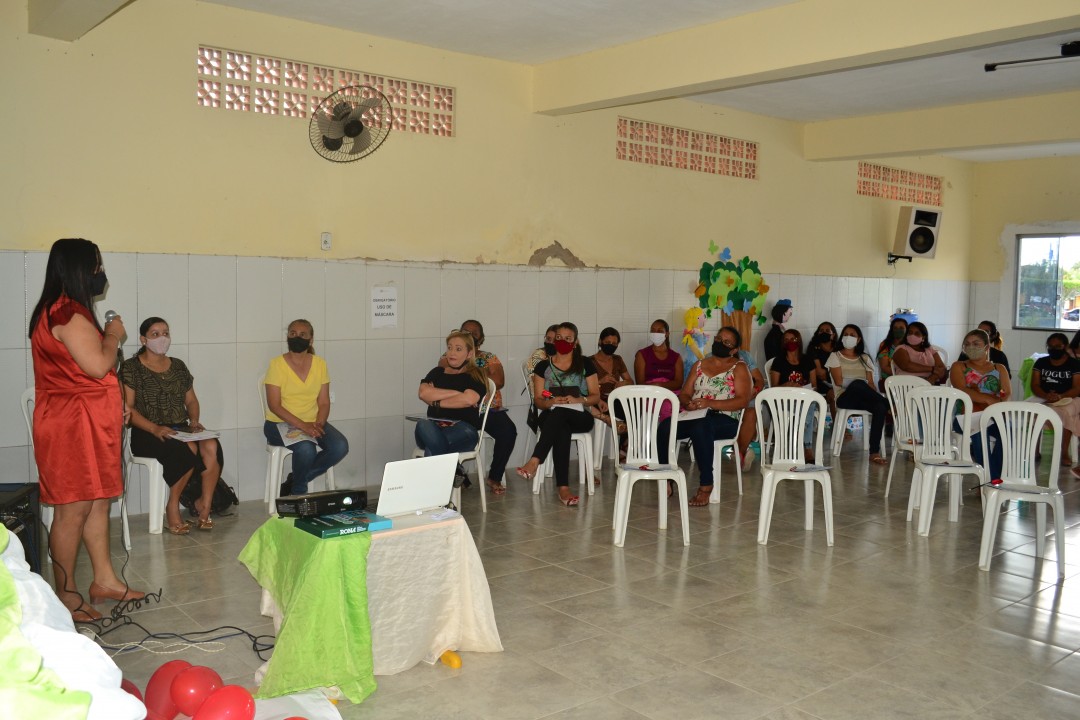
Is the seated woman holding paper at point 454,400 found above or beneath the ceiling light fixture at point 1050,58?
beneath

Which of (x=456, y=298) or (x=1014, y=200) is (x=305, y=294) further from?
(x=1014, y=200)

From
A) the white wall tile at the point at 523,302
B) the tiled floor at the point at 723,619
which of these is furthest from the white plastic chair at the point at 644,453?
the white wall tile at the point at 523,302

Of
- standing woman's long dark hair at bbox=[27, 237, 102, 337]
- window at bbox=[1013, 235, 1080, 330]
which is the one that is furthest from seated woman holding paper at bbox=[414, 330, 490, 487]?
window at bbox=[1013, 235, 1080, 330]

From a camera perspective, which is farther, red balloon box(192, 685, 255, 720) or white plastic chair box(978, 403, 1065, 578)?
white plastic chair box(978, 403, 1065, 578)

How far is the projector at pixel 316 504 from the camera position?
331 cm

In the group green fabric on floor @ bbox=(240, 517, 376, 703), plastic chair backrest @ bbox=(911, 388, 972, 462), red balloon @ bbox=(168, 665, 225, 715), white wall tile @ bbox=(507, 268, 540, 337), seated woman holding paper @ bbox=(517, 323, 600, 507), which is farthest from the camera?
white wall tile @ bbox=(507, 268, 540, 337)

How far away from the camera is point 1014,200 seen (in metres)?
11.7

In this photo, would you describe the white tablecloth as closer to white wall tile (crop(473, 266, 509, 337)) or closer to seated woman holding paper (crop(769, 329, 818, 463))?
white wall tile (crop(473, 266, 509, 337))

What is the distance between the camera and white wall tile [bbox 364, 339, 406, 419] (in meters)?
6.69

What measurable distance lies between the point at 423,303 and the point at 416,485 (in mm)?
3570

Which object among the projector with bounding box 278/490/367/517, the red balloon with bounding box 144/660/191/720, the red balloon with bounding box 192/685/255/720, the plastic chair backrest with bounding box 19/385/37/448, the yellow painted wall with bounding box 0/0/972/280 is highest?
the yellow painted wall with bounding box 0/0/972/280

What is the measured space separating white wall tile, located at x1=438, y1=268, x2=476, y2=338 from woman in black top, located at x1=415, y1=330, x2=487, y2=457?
61 cm

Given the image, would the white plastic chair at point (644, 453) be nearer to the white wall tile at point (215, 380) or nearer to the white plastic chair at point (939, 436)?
the white plastic chair at point (939, 436)

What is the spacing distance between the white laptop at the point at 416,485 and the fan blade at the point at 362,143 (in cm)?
334
